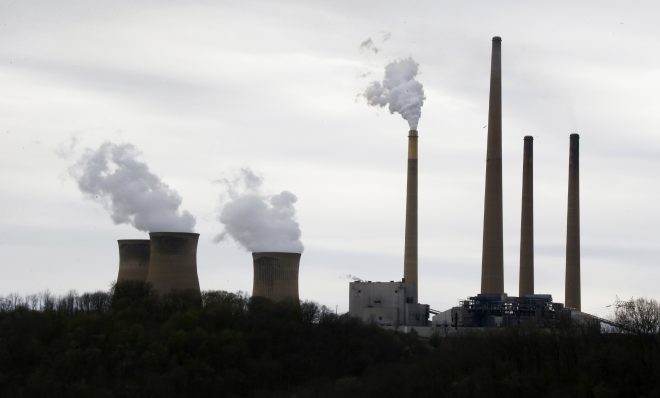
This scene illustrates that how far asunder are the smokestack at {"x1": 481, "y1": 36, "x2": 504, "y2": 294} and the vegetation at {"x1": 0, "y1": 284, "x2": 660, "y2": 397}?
7345mm

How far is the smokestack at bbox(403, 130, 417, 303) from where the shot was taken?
61062 mm

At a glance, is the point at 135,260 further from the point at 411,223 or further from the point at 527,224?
the point at 527,224

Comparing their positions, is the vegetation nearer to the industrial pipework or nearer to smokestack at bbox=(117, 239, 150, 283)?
smokestack at bbox=(117, 239, 150, 283)

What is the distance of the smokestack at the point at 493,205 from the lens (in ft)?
198

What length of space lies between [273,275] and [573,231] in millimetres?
20630

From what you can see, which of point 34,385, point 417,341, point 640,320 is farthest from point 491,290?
point 34,385

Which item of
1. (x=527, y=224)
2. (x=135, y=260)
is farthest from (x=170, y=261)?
(x=527, y=224)

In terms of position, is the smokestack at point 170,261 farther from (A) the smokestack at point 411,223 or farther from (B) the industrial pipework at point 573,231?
(B) the industrial pipework at point 573,231

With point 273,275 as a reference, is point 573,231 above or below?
above

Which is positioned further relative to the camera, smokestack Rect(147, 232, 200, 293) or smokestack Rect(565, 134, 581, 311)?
smokestack Rect(565, 134, 581, 311)

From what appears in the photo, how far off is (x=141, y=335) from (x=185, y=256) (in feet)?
12.7

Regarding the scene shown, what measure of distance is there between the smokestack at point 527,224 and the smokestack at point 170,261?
21924 millimetres

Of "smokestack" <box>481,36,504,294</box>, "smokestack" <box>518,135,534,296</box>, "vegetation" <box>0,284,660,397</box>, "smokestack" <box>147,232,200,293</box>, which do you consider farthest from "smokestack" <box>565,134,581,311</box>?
"smokestack" <box>147,232,200,293</box>

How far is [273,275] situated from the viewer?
174 feet
